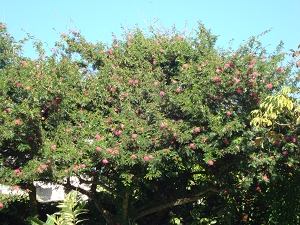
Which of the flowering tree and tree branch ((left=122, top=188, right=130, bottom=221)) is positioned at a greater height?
the flowering tree

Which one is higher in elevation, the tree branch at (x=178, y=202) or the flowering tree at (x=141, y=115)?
the flowering tree at (x=141, y=115)

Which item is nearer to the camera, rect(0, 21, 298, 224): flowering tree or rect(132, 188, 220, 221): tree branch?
rect(0, 21, 298, 224): flowering tree

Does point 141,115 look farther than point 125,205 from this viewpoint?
No

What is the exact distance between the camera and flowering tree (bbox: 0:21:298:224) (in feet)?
20.0

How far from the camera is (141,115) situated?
22.3 ft

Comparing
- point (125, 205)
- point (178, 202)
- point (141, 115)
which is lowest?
point (178, 202)

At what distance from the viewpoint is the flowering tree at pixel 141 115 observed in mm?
6086

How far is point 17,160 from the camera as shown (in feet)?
21.6

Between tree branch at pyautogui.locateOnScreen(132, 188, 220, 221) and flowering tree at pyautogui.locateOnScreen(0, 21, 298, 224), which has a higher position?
flowering tree at pyautogui.locateOnScreen(0, 21, 298, 224)

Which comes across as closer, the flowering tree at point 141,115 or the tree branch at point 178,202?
the flowering tree at point 141,115

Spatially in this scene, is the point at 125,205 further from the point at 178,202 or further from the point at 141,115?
the point at 141,115

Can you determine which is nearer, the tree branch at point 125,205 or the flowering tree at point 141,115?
the flowering tree at point 141,115

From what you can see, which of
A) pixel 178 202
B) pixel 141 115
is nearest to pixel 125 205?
pixel 178 202

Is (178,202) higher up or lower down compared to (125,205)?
lower down
